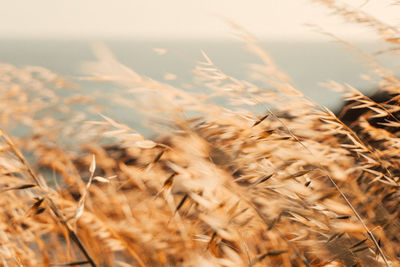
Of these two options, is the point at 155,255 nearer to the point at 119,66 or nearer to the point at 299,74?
the point at 119,66

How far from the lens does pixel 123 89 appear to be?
2.50 ft

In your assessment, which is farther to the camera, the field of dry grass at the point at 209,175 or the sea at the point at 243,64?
the sea at the point at 243,64

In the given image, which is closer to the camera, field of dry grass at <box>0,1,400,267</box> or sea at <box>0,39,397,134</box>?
field of dry grass at <box>0,1,400,267</box>

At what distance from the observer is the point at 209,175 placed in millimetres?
615

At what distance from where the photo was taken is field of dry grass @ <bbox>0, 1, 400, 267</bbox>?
0.65 metres

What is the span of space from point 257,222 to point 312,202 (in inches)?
5.0

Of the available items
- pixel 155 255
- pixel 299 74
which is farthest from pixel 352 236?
pixel 299 74

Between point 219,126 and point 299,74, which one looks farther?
point 299,74

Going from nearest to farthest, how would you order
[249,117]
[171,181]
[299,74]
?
[171,181], [249,117], [299,74]

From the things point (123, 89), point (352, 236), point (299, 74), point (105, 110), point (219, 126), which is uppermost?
point (123, 89)

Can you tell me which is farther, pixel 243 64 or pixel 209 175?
pixel 243 64

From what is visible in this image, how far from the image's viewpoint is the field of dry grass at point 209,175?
2.13 feet

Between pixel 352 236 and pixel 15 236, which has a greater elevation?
pixel 352 236

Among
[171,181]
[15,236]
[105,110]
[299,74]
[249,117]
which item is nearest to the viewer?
[171,181]
